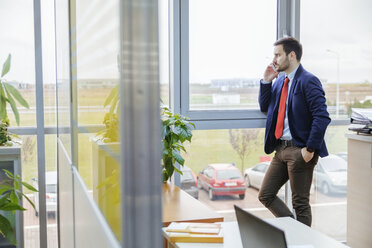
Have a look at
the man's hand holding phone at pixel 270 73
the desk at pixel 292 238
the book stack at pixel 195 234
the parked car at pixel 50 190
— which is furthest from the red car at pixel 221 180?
the book stack at pixel 195 234

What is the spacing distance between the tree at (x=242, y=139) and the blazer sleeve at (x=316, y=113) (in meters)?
0.76

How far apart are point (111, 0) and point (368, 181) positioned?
324 centimetres

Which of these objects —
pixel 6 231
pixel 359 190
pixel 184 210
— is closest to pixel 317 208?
pixel 359 190

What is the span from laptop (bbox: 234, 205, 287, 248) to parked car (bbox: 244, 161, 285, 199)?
2.43m

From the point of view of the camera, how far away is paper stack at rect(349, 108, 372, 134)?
11.5ft

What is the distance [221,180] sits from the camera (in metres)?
3.94

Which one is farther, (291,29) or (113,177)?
(291,29)

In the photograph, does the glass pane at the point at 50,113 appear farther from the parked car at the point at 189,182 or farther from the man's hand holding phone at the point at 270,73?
the man's hand holding phone at the point at 270,73

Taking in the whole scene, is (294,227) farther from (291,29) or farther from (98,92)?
(291,29)

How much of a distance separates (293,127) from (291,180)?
1.41ft

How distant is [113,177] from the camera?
0.79m

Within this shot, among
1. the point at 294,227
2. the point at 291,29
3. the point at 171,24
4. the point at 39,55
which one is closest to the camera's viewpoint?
the point at 294,227

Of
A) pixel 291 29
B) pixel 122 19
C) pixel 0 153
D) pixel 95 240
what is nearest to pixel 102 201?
pixel 95 240

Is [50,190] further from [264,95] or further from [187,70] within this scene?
[264,95]
